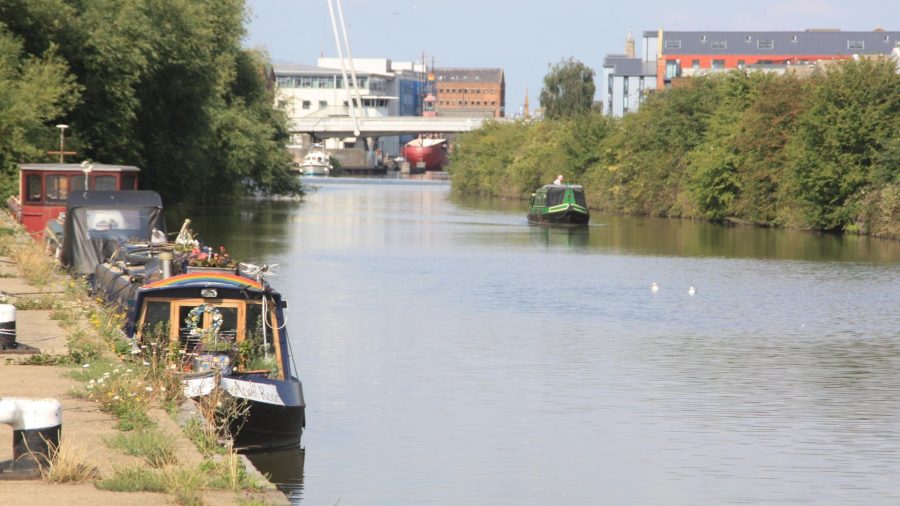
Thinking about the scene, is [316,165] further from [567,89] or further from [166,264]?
[166,264]

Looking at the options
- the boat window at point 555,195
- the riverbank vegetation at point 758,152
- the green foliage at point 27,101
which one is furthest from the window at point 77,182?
the boat window at point 555,195

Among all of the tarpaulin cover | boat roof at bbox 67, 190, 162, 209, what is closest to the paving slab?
the tarpaulin cover

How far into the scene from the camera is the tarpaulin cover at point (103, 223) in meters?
30.9

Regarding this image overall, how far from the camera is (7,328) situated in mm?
18312

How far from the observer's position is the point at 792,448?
1862cm

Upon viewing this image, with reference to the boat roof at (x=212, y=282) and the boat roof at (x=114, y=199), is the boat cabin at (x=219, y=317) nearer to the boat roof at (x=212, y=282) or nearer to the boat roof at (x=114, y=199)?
the boat roof at (x=212, y=282)

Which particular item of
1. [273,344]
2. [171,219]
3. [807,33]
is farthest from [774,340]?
[807,33]

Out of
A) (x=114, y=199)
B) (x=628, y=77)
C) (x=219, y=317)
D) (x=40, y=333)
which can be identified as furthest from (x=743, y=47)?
(x=219, y=317)

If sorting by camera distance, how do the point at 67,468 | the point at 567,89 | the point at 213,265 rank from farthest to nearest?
the point at 567,89
the point at 213,265
the point at 67,468

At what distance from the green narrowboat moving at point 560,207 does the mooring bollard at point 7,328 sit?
178 feet

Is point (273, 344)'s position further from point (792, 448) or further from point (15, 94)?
point (15, 94)

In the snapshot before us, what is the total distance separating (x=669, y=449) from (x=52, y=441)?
29.3 feet

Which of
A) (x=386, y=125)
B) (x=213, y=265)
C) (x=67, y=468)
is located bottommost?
(x=67, y=468)

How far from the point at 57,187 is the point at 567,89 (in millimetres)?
95773
